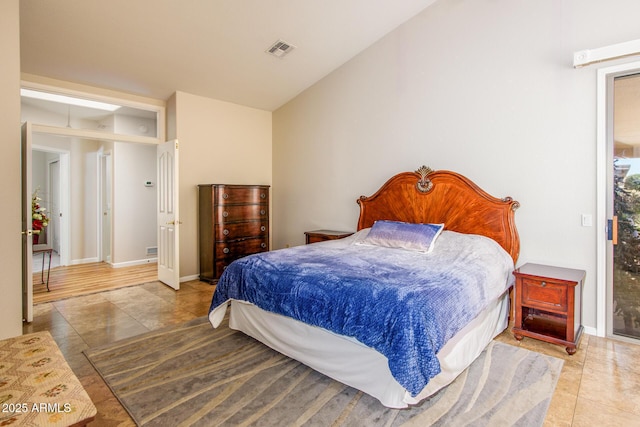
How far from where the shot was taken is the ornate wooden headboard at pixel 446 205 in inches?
130

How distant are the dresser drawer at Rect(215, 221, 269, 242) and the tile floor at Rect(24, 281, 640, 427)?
72cm

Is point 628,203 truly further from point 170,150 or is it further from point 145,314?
point 170,150

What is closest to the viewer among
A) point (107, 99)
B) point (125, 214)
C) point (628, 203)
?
point (628, 203)

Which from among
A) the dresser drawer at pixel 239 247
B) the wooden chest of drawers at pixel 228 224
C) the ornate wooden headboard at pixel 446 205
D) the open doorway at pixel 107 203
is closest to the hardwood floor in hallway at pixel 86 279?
the open doorway at pixel 107 203

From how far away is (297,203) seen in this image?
5.42m

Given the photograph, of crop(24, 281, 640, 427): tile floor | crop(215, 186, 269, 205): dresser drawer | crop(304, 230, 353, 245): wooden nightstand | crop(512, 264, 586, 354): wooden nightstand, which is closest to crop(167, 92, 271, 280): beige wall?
crop(215, 186, 269, 205): dresser drawer

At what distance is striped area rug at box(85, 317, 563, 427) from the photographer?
72.2 inches

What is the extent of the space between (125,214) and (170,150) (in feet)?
7.89

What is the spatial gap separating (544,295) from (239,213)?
3.68 m

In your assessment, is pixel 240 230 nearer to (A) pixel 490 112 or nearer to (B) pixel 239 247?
(B) pixel 239 247

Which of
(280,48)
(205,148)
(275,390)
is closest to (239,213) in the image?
(205,148)

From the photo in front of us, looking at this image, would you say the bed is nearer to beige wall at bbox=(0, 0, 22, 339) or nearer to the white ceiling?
beige wall at bbox=(0, 0, 22, 339)

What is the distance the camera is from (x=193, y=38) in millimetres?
3635

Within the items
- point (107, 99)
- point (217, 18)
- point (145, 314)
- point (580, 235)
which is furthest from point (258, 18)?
point (580, 235)
